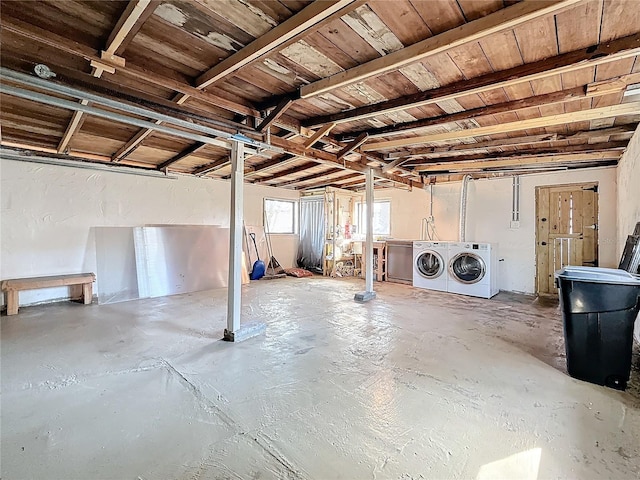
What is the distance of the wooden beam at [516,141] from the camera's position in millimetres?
3471

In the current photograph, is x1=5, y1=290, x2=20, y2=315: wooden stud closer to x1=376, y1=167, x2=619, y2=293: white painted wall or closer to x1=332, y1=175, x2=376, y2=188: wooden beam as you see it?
x1=332, y1=175, x2=376, y2=188: wooden beam

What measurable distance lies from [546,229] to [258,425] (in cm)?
586

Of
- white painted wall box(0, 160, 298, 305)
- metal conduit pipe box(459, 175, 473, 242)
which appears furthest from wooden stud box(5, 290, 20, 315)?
metal conduit pipe box(459, 175, 473, 242)

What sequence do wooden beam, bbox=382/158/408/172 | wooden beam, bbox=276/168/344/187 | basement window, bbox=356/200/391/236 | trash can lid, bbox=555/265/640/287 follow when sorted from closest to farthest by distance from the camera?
1. trash can lid, bbox=555/265/640/287
2. wooden beam, bbox=382/158/408/172
3. wooden beam, bbox=276/168/344/187
4. basement window, bbox=356/200/391/236

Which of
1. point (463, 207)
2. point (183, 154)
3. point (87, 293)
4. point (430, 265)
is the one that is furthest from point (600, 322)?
point (87, 293)

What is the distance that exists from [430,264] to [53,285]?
6.46m

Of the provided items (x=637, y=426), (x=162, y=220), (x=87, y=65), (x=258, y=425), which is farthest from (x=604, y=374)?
(x=162, y=220)

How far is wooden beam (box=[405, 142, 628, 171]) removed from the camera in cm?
411

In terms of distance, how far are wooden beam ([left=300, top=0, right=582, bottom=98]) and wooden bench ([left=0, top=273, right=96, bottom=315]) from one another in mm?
4876

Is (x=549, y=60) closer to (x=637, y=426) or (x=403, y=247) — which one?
(x=637, y=426)

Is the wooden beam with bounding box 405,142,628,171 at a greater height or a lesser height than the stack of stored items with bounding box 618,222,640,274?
greater

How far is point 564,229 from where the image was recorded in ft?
17.1

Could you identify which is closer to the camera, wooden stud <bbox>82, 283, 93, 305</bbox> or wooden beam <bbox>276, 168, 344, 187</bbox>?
wooden stud <bbox>82, 283, 93, 305</bbox>

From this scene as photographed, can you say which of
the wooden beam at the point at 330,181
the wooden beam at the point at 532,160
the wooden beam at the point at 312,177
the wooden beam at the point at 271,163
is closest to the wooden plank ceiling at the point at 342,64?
the wooden beam at the point at 532,160
